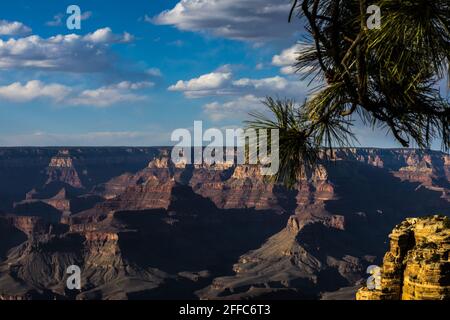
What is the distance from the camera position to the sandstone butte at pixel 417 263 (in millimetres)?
9570

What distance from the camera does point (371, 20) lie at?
26.7 ft

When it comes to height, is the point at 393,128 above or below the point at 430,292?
above

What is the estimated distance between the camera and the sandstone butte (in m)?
9.57

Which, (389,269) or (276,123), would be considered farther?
(389,269)

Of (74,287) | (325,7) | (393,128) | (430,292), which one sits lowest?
(74,287)

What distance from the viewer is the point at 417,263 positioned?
1002cm

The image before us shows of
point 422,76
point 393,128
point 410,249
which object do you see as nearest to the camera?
point 422,76

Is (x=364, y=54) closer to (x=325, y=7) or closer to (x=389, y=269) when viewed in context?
(x=325, y=7)

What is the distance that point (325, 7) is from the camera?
984 cm
